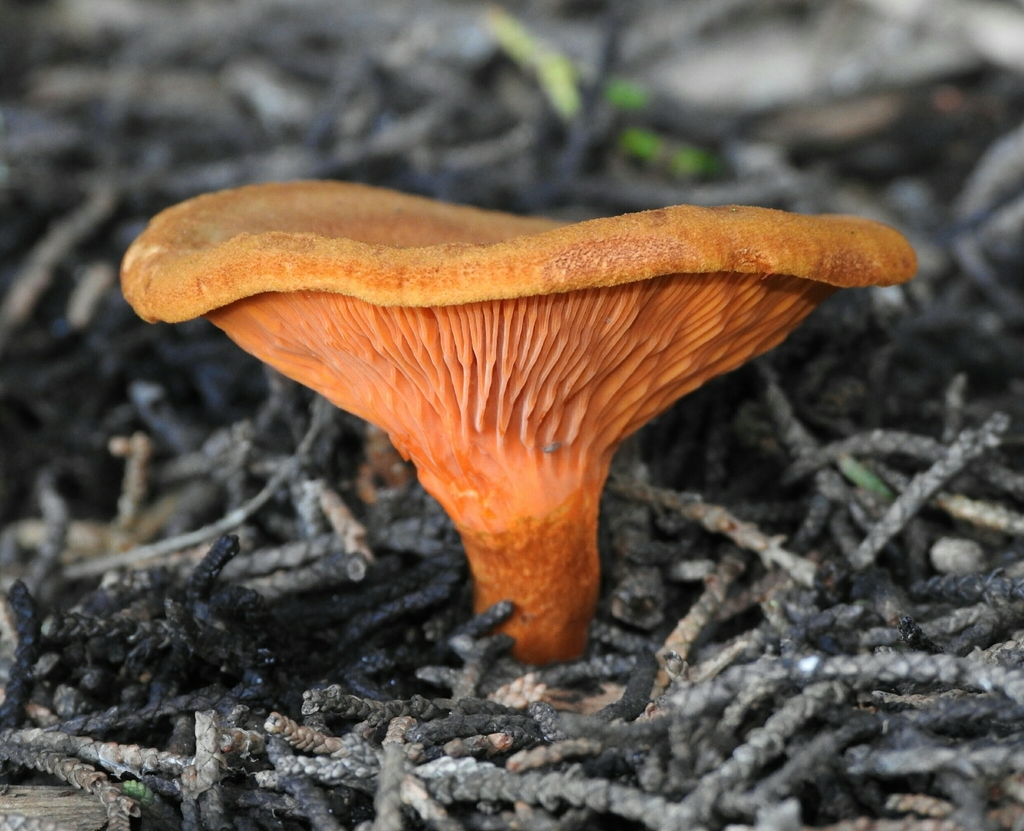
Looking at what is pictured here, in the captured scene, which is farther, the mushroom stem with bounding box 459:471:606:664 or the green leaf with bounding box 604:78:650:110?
the green leaf with bounding box 604:78:650:110

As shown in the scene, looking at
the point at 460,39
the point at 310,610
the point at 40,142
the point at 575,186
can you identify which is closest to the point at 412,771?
the point at 310,610

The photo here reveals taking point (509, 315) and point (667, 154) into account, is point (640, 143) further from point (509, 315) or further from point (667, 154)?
point (509, 315)

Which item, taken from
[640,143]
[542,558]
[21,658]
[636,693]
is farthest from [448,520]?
[640,143]

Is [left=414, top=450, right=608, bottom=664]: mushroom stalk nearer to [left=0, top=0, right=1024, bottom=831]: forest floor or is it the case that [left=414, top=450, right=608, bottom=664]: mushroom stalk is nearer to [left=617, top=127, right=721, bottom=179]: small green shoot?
[left=0, top=0, right=1024, bottom=831]: forest floor

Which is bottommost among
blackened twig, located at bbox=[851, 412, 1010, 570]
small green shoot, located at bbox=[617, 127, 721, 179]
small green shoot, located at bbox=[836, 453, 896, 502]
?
blackened twig, located at bbox=[851, 412, 1010, 570]

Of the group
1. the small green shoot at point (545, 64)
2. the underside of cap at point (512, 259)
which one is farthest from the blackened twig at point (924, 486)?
the small green shoot at point (545, 64)

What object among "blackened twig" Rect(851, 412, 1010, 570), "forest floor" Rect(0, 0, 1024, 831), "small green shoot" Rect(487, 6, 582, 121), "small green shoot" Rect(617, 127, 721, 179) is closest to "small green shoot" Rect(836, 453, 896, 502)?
"forest floor" Rect(0, 0, 1024, 831)

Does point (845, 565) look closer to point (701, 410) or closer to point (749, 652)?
point (749, 652)
